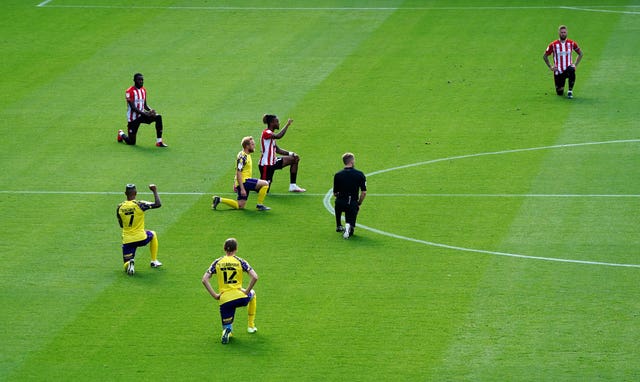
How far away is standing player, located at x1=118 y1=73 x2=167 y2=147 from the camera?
1195 inches

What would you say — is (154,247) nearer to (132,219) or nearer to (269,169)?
(132,219)

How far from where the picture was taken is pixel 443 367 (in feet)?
55.8

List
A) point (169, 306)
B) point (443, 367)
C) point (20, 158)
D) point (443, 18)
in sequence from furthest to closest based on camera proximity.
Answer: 1. point (443, 18)
2. point (20, 158)
3. point (169, 306)
4. point (443, 367)

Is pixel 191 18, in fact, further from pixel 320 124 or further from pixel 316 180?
pixel 316 180

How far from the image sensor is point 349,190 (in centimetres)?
2294

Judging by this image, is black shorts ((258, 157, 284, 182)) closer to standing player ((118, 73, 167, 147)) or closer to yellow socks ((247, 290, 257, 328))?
standing player ((118, 73, 167, 147))

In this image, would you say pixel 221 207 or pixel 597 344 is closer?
pixel 597 344

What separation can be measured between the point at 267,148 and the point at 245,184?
4.43ft

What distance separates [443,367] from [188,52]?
2499cm

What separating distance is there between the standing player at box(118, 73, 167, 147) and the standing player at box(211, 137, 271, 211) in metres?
5.66

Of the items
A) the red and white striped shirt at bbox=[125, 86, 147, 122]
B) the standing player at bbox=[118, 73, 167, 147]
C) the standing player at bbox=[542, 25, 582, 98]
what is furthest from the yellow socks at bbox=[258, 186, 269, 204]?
the standing player at bbox=[542, 25, 582, 98]

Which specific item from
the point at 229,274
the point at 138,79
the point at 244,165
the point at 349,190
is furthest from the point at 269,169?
the point at 229,274

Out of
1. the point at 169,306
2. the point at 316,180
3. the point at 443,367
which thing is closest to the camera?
the point at 443,367

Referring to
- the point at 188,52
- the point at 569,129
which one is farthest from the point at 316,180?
the point at 188,52
